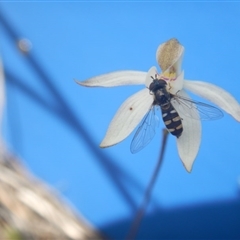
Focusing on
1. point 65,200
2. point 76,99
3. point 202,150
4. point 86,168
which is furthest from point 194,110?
point 65,200

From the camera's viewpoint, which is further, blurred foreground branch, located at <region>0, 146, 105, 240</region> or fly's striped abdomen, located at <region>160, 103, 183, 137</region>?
blurred foreground branch, located at <region>0, 146, 105, 240</region>

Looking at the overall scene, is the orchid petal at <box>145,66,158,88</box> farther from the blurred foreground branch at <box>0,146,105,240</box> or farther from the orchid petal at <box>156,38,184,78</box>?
the blurred foreground branch at <box>0,146,105,240</box>

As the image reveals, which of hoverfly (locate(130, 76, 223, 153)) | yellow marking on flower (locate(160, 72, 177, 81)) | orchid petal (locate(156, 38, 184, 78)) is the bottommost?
hoverfly (locate(130, 76, 223, 153))

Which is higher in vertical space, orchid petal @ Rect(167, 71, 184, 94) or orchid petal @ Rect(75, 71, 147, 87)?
orchid petal @ Rect(75, 71, 147, 87)

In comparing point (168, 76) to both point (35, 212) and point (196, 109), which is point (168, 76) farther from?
point (35, 212)

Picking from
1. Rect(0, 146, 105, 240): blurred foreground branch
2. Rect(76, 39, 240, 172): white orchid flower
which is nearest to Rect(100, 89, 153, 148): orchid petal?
Rect(76, 39, 240, 172): white orchid flower

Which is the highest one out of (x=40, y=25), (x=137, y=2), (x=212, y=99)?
(x=40, y=25)

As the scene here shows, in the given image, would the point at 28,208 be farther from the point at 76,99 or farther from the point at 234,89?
the point at 234,89
